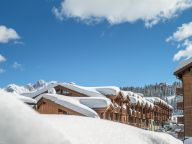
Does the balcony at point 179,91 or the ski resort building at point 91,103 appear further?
the ski resort building at point 91,103

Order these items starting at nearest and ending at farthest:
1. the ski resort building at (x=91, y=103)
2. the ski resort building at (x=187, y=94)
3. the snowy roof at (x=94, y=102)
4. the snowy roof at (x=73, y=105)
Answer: the ski resort building at (x=187, y=94) < the snowy roof at (x=73, y=105) < the ski resort building at (x=91, y=103) < the snowy roof at (x=94, y=102)

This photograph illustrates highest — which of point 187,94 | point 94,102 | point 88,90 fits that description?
point 88,90

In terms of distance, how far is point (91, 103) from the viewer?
43.3m

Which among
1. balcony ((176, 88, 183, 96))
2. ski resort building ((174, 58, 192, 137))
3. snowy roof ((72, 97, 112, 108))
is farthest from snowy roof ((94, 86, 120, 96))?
ski resort building ((174, 58, 192, 137))

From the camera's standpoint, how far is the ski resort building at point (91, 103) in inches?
1561

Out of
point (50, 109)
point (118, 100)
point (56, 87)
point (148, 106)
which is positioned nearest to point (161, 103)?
point (148, 106)

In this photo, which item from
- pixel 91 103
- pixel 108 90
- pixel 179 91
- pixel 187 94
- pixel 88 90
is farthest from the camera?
pixel 108 90

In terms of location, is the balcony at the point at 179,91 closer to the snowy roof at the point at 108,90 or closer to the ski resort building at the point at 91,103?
the ski resort building at the point at 91,103

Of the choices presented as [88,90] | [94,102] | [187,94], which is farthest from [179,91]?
[88,90]

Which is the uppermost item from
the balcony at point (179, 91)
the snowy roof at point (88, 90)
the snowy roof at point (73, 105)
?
the snowy roof at point (88, 90)

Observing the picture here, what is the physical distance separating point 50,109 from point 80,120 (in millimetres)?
39260

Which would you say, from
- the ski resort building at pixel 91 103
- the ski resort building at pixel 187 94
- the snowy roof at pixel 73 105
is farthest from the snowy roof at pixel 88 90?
the ski resort building at pixel 187 94

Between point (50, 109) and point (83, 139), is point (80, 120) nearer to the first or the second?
point (83, 139)

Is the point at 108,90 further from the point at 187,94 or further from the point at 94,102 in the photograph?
the point at 187,94
